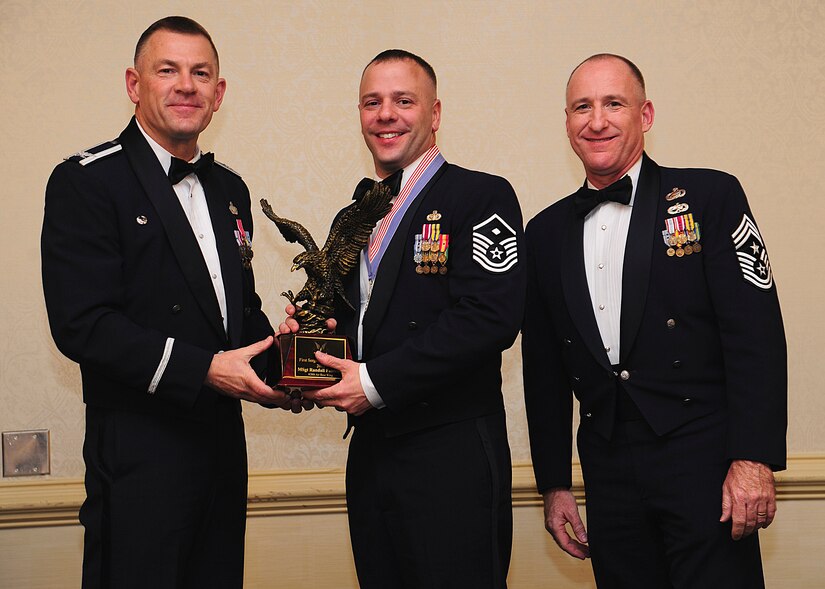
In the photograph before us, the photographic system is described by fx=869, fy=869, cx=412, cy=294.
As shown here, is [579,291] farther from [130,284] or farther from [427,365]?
[130,284]

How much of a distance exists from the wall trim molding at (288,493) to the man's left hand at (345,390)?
1221mm

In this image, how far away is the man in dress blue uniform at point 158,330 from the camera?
7.01ft

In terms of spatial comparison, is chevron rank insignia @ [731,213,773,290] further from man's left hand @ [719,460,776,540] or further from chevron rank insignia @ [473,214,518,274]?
chevron rank insignia @ [473,214,518,274]

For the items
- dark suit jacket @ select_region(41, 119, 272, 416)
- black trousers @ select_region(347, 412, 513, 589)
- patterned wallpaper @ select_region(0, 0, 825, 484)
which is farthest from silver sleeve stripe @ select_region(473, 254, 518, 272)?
patterned wallpaper @ select_region(0, 0, 825, 484)

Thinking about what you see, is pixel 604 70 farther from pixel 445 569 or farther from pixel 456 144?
pixel 445 569

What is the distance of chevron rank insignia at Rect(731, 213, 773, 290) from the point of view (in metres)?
2.30

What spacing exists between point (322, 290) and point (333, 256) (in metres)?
0.10

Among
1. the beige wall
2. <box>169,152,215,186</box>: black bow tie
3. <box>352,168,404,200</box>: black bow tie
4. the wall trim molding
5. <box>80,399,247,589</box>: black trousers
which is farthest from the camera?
the beige wall

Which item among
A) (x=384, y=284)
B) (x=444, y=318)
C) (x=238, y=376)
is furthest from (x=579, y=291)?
(x=238, y=376)

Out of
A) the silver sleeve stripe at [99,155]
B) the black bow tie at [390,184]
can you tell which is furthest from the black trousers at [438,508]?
the silver sleeve stripe at [99,155]

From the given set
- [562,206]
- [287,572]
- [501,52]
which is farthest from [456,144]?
[287,572]

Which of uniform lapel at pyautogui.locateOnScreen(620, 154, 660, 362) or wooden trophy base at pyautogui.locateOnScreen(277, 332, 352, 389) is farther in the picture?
uniform lapel at pyautogui.locateOnScreen(620, 154, 660, 362)

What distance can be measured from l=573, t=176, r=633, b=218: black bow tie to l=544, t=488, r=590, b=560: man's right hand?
0.85 metres

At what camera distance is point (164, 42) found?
238 centimetres
